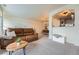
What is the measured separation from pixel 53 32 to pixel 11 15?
92cm

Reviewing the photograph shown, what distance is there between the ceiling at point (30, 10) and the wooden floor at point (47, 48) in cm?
50

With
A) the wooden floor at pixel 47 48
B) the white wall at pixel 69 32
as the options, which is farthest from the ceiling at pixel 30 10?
the wooden floor at pixel 47 48

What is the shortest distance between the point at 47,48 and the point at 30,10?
84 cm

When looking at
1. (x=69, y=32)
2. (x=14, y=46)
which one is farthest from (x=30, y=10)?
(x=69, y=32)

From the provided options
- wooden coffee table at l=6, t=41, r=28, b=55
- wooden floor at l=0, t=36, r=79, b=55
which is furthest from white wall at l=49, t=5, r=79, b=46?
wooden coffee table at l=6, t=41, r=28, b=55

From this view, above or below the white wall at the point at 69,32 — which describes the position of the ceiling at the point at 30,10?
above

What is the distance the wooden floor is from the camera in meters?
2.52

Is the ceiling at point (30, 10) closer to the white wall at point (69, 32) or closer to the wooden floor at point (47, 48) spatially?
the white wall at point (69, 32)

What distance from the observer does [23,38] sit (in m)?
2.58

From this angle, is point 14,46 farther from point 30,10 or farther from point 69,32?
point 69,32

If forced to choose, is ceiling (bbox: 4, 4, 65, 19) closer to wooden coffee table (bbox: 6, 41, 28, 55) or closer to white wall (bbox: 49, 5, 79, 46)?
white wall (bbox: 49, 5, 79, 46)

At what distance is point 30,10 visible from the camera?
2.62 metres

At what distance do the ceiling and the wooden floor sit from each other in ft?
1.63

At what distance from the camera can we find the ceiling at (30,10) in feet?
8.30
